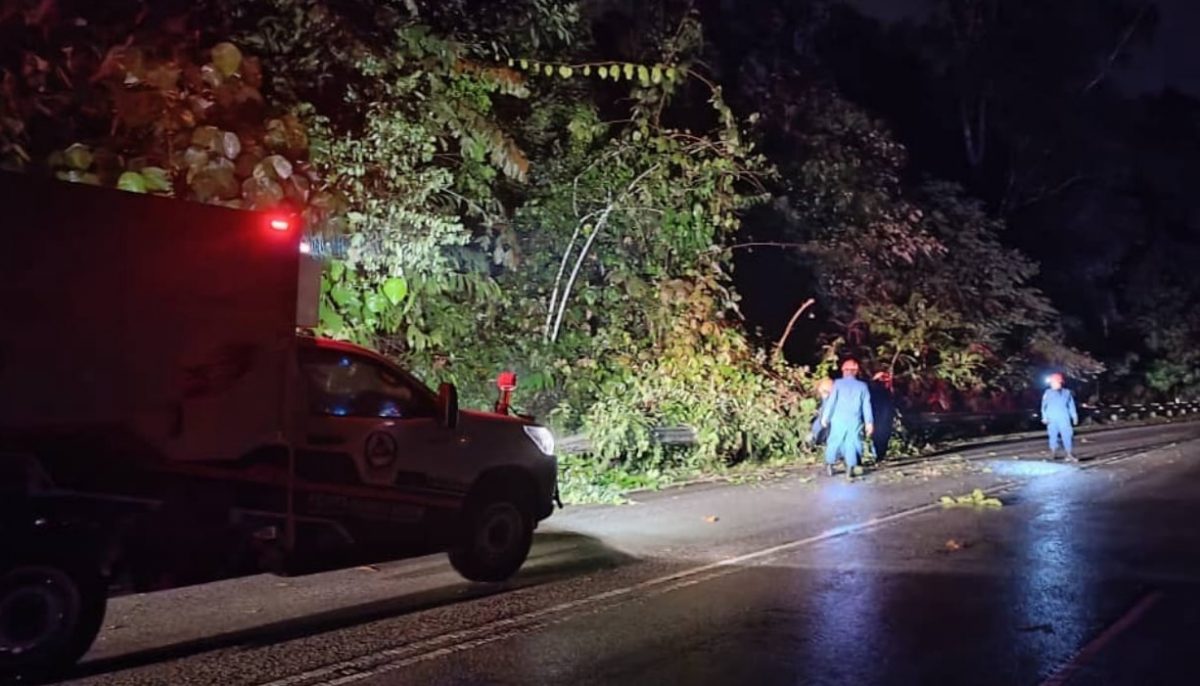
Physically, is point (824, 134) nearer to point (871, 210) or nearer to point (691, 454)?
point (871, 210)

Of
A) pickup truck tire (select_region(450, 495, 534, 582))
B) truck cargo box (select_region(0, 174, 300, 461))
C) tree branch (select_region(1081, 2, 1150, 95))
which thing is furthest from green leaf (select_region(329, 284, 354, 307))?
tree branch (select_region(1081, 2, 1150, 95))

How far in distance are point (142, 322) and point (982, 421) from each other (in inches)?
1035

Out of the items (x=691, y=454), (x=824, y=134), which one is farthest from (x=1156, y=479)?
(x=824, y=134)

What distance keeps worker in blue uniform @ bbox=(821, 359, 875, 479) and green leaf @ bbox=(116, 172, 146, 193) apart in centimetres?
1036

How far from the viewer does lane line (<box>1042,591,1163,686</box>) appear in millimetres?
6348

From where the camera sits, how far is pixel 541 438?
918cm

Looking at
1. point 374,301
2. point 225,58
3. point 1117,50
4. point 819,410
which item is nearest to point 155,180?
point 225,58

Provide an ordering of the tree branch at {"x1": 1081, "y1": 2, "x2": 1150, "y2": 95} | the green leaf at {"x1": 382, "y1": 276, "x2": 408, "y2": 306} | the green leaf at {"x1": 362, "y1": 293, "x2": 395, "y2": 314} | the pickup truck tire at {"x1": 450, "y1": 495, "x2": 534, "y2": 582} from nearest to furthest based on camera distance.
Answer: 1. the pickup truck tire at {"x1": 450, "y1": 495, "x2": 534, "y2": 582}
2. the green leaf at {"x1": 382, "y1": 276, "x2": 408, "y2": 306}
3. the green leaf at {"x1": 362, "y1": 293, "x2": 395, "y2": 314}
4. the tree branch at {"x1": 1081, "y1": 2, "x2": 1150, "y2": 95}

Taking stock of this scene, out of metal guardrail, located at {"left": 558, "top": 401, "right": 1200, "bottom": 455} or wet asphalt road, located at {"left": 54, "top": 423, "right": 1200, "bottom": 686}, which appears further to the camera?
metal guardrail, located at {"left": 558, "top": 401, "right": 1200, "bottom": 455}

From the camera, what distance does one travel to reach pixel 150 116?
9680 mm

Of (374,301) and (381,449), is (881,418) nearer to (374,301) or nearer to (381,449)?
(374,301)

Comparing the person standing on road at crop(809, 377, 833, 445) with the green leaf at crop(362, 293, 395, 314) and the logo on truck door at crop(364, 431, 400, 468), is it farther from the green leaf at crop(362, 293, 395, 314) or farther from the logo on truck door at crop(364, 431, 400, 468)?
the logo on truck door at crop(364, 431, 400, 468)

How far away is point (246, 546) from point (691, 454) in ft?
35.7

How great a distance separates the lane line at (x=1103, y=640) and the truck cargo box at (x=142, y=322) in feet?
15.6
